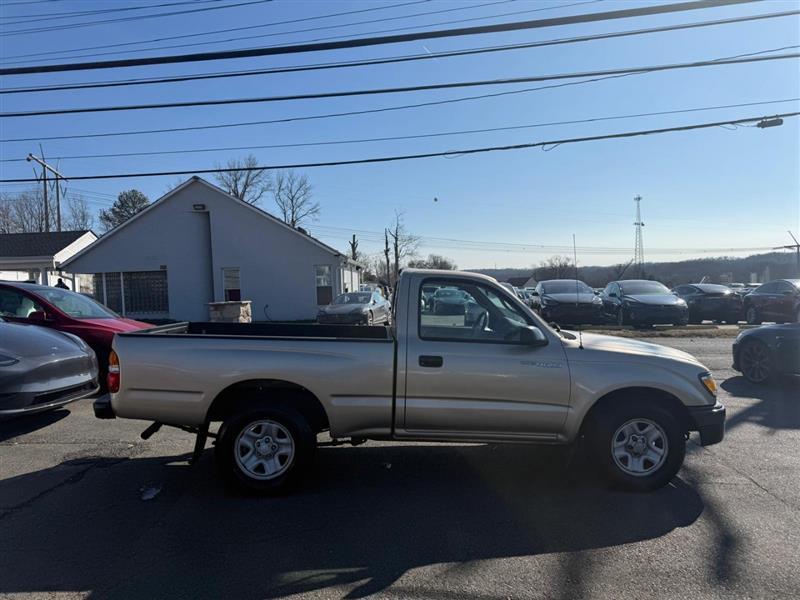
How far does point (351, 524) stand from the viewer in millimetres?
3904

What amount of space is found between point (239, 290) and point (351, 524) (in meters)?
21.7

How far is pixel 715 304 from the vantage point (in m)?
19.0

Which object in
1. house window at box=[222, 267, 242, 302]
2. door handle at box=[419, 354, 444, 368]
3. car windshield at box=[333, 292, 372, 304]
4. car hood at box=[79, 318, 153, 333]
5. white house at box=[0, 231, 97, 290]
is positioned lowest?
door handle at box=[419, 354, 444, 368]

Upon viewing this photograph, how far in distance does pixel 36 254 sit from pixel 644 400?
35096mm

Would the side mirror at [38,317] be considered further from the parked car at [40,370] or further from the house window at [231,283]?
the house window at [231,283]

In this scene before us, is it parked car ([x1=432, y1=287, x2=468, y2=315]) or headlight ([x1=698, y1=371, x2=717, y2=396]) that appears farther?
parked car ([x1=432, y1=287, x2=468, y2=315])

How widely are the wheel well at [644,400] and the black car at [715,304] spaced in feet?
55.1

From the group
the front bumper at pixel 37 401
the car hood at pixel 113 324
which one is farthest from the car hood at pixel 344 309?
the front bumper at pixel 37 401

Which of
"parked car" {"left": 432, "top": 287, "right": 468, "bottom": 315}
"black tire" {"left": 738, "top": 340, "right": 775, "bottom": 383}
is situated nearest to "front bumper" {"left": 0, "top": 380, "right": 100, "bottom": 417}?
"parked car" {"left": 432, "top": 287, "right": 468, "bottom": 315}

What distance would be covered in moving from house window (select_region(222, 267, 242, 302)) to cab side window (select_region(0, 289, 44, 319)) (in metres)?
15.5

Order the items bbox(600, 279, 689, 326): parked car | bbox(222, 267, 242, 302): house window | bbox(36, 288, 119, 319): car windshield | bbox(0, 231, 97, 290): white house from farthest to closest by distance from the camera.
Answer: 1. bbox(0, 231, 97, 290): white house
2. bbox(222, 267, 242, 302): house window
3. bbox(600, 279, 689, 326): parked car
4. bbox(36, 288, 119, 319): car windshield

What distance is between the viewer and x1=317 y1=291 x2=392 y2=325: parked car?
18812 millimetres

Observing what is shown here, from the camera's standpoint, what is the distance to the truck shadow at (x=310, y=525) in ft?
10.5

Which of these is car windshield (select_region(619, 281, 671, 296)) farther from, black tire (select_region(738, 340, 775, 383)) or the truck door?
the truck door
